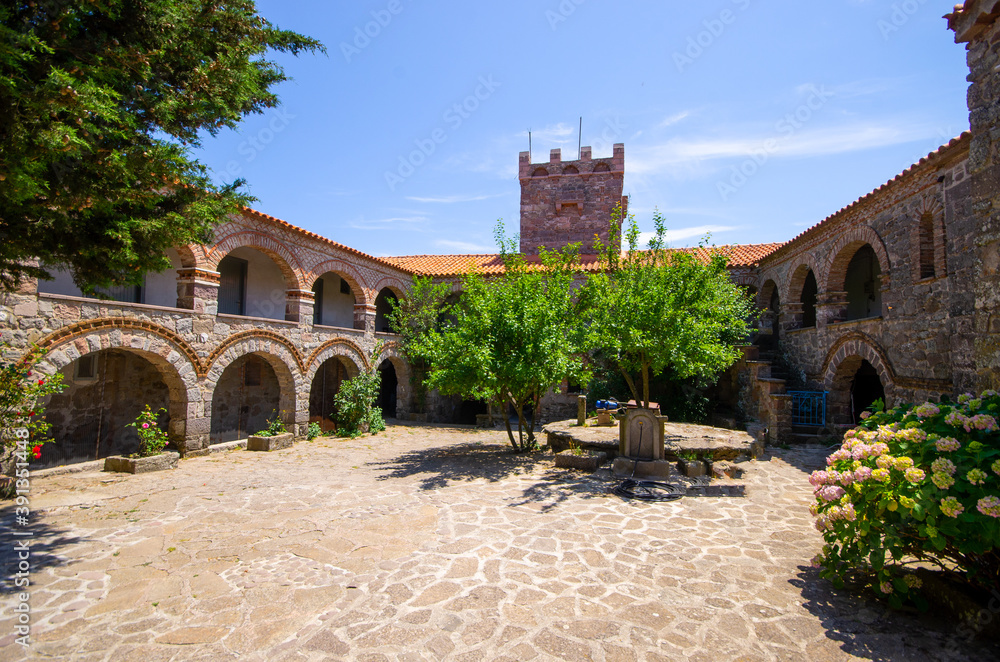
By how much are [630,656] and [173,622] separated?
344 cm

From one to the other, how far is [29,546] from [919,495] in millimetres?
8242

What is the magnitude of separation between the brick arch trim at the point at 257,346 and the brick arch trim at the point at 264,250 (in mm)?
1515

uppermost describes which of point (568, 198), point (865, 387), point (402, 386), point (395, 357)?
point (568, 198)

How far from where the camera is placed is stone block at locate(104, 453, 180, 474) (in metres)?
8.53

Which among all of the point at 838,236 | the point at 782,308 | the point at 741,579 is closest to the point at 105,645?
the point at 741,579

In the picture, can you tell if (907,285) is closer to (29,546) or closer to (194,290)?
(29,546)

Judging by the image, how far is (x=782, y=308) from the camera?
14.0 metres

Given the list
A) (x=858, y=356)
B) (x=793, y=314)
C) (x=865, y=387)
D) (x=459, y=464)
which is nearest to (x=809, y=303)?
(x=793, y=314)

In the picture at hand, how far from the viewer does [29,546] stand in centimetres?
505

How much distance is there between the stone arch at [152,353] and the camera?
310 inches

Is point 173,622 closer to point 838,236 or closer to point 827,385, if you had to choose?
point 827,385

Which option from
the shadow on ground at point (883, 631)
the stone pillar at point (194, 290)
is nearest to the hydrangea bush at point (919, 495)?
the shadow on ground at point (883, 631)

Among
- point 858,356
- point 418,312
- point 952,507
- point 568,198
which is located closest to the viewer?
point 952,507

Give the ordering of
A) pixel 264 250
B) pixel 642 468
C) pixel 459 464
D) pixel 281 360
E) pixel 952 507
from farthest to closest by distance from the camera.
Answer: pixel 281 360
pixel 264 250
pixel 459 464
pixel 642 468
pixel 952 507
